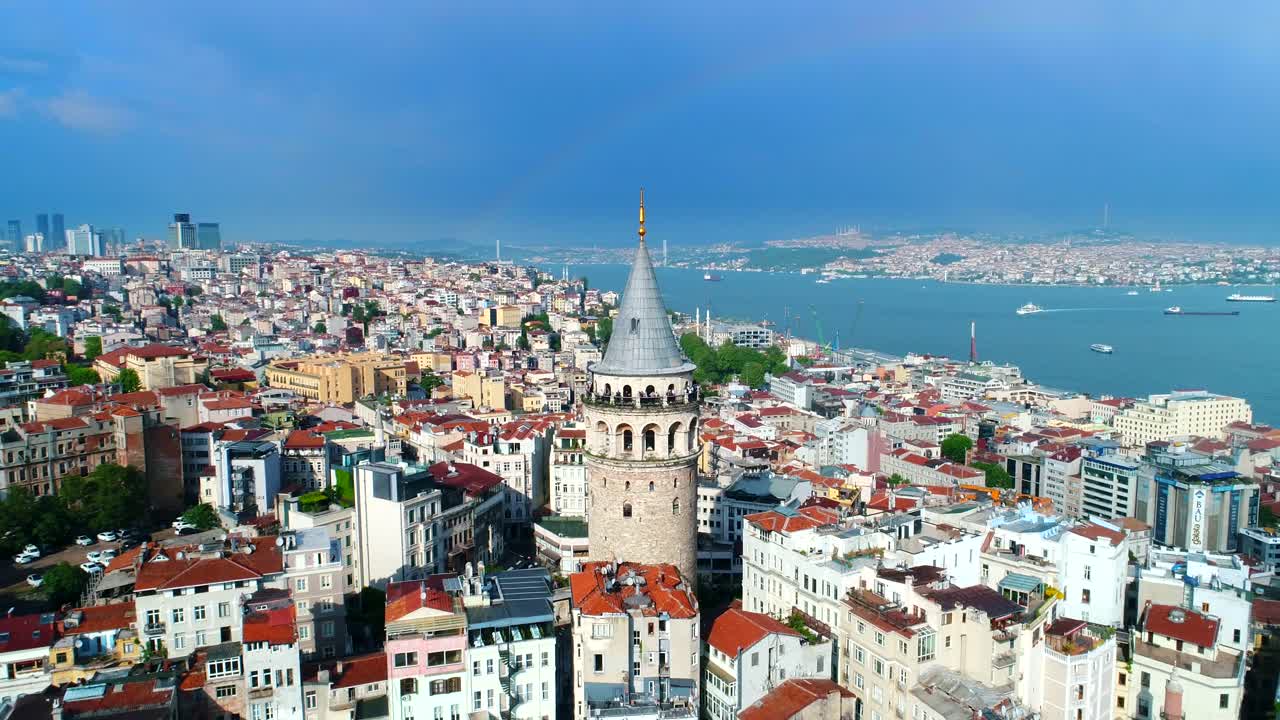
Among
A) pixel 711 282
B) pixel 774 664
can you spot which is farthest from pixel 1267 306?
pixel 774 664

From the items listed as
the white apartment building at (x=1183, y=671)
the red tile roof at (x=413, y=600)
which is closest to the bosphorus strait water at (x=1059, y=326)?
the white apartment building at (x=1183, y=671)

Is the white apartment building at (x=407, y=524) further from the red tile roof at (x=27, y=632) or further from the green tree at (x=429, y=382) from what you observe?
the green tree at (x=429, y=382)

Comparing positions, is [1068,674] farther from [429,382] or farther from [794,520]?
[429,382]

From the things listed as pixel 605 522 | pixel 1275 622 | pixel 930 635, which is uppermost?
pixel 605 522

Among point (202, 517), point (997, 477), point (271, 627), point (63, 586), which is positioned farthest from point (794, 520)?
point (997, 477)

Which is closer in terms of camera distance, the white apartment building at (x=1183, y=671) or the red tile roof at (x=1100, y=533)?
the white apartment building at (x=1183, y=671)

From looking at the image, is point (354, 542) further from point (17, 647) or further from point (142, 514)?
point (142, 514)
